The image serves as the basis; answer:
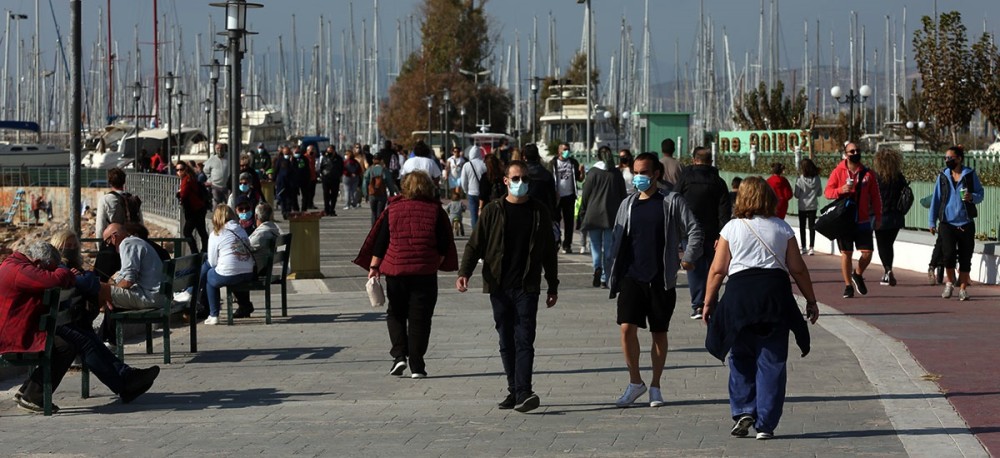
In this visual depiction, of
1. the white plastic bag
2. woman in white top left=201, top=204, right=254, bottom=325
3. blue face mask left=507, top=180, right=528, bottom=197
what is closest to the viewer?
blue face mask left=507, top=180, right=528, bottom=197

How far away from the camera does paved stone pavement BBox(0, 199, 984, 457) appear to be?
333 inches

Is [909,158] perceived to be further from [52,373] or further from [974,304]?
[52,373]

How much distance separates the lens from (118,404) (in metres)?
10.4

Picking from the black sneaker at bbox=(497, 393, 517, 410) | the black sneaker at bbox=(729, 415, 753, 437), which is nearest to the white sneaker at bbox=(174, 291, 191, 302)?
the black sneaker at bbox=(497, 393, 517, 410)

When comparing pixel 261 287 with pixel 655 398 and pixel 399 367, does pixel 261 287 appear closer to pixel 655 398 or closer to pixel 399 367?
pixel 399 367

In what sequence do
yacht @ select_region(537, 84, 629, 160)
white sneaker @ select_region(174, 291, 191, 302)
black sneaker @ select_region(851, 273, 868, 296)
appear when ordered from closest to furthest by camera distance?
white sneaker @ select_region(174, 291, 191, 302) → black sneaker @ select_region(851, 273, 868, 296) → yacht @ select_region(537, 84, 629, 160)

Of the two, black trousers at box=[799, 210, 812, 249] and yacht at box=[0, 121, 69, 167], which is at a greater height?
yacht at box=[0, 121, 69, 167]

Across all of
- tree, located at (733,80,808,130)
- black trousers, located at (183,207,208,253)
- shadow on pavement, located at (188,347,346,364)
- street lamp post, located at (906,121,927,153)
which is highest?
tree, located at (733,80,808,130)

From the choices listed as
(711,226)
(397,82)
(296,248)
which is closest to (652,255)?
(711,226)

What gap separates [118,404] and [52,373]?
1.53ft

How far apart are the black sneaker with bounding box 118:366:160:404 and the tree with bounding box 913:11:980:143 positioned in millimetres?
32558

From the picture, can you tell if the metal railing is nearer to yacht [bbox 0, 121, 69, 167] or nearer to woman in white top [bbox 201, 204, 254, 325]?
woman in white top [bbox 201, 204, 254, 325]

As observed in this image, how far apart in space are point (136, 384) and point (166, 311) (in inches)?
74.5

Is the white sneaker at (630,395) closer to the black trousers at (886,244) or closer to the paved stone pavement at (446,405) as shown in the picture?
the paved stone pavement at (446,405)
